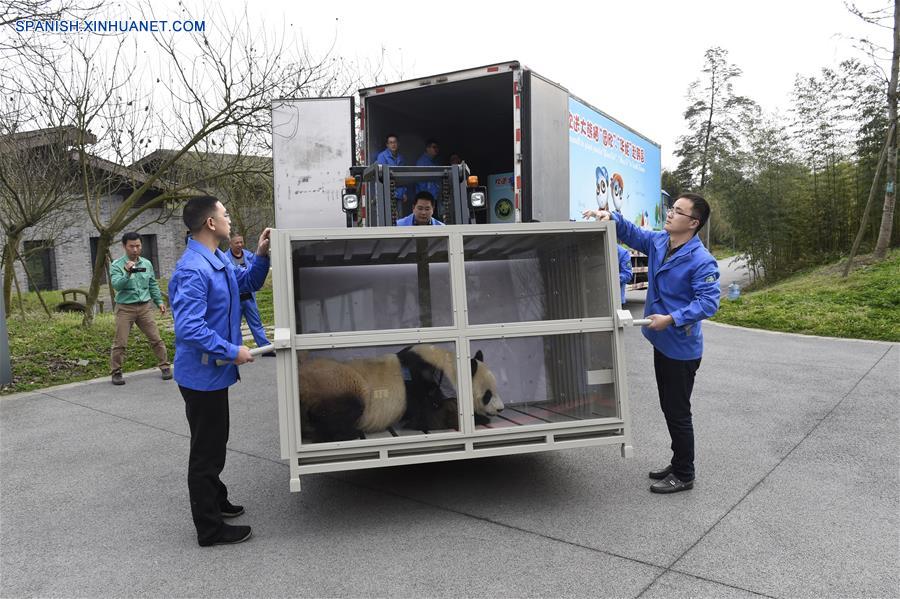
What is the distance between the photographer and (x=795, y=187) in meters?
18.7

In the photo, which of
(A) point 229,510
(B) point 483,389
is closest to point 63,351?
(A) point 229,510

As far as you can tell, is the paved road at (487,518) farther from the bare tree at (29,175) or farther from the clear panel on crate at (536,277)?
the bare tree at (29,175)

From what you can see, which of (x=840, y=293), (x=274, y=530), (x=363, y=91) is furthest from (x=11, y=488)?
(x=840, y=293)

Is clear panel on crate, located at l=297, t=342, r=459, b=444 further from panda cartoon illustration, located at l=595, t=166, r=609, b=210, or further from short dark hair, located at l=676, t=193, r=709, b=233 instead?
panda cartoon illustration, located at l=595, t=166, r=609, b=210

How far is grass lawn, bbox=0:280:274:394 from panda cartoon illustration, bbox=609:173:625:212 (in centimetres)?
690

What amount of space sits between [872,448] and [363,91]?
633 cm

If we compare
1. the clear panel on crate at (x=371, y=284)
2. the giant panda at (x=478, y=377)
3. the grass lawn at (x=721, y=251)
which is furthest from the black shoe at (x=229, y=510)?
the grass lawn at (x=721, y=251)

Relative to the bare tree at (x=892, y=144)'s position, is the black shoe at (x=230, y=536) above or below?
below

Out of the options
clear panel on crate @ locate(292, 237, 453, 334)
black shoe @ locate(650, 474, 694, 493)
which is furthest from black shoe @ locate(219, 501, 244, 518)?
black shoe @ locate(650, 474, 694, 493)

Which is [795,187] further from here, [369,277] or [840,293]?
[369,277]

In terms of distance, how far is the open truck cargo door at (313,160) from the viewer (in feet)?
24.0

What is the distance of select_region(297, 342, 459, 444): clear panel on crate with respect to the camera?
356cm

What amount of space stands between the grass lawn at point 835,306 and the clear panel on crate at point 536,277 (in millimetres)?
7730

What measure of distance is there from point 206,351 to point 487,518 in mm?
1838
